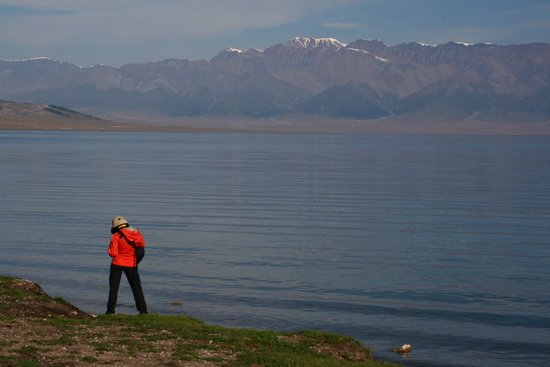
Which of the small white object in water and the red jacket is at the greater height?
the red jacket

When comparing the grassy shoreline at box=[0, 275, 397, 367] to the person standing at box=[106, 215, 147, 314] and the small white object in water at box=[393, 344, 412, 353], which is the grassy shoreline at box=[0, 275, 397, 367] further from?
the small white object in water at box=[393, 344, 412, 353]

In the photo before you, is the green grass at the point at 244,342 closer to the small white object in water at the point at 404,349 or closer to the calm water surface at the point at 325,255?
the small white object in water at the point at 404,349

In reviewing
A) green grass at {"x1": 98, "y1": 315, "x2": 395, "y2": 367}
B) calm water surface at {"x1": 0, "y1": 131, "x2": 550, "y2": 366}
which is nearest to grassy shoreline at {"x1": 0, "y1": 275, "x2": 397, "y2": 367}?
green grass at {"x1": 98, "y1": 315, "x2": 395, "y2": 367}

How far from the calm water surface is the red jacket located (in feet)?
14.6

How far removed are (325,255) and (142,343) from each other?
18.0 meters

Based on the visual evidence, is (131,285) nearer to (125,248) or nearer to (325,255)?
(125,248)

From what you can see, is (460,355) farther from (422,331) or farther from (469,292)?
(469,292)

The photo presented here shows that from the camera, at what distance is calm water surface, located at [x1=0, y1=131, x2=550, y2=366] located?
22812 millimetres

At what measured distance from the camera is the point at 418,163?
100312 millimetres

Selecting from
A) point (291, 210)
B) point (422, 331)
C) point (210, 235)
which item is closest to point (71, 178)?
point (291, 210)

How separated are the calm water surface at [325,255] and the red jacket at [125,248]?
4460 millimetres

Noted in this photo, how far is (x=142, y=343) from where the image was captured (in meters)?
15.3

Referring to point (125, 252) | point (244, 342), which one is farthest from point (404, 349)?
point (125, 252)

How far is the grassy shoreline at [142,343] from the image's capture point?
14188 mm
